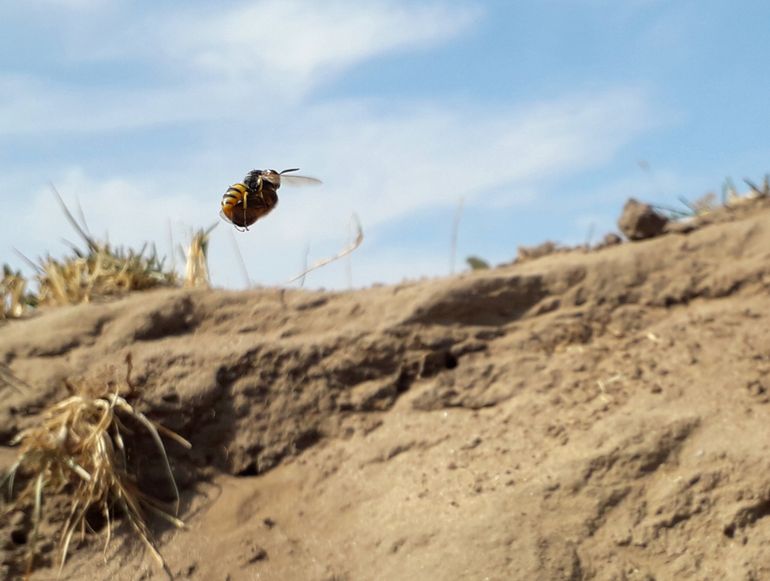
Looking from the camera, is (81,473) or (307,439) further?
(307,439)

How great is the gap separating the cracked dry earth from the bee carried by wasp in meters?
0.62

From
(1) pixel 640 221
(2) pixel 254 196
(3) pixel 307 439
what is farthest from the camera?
(1) pixel 640 221

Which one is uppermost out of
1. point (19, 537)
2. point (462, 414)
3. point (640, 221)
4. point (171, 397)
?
point (640, 221)

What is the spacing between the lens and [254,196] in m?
3.88

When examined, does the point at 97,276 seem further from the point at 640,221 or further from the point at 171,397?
the point at 640,221

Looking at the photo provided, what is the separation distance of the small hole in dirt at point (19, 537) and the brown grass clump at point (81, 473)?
1.2 inches

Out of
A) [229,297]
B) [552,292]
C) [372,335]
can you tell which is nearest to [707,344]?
[552,292]

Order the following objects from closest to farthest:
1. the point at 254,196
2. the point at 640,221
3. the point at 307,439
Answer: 1. the point at 254,196
2. the point at 307,439
3. the point at 640,221

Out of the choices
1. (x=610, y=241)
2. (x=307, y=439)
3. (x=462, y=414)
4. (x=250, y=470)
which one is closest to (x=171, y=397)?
(x=250, y=470)

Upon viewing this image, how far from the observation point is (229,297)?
453cm

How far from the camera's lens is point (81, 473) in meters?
3.91

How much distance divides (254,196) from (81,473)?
3.67 feet

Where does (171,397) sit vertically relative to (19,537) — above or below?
above

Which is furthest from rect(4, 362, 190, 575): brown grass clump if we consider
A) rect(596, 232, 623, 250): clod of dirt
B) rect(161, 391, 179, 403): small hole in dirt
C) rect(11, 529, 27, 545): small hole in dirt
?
rect(596, 232, 623, 250): clod of dirt
